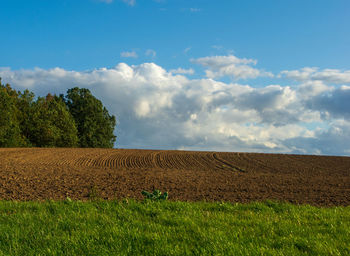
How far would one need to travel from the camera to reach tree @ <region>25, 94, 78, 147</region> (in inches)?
1988

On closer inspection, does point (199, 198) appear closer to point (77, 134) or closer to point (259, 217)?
point (259, 217)

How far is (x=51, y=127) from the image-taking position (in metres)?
50.4

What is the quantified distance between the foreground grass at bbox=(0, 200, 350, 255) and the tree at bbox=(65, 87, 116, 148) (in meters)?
49.0

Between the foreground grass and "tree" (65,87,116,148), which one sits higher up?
"tree" (65,87,116,148)

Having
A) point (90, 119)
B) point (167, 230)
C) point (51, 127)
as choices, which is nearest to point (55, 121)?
point (51, 127)

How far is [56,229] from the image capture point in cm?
655

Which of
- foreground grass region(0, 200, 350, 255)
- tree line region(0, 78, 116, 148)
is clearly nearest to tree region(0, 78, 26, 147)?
tree line region(0, 78, 116, 148)

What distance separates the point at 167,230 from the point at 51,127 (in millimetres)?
49067

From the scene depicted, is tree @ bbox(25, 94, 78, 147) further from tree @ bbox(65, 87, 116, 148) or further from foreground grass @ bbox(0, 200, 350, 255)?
foreground grass @ bbox(0, 200, 350, 255)

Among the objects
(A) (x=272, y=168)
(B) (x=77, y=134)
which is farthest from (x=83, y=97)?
(A) (x=272, y=168)

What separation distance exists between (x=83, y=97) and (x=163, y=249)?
190 ft

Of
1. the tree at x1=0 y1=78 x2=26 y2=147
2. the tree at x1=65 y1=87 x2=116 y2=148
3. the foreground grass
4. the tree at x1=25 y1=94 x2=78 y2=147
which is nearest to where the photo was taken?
the foreground grass

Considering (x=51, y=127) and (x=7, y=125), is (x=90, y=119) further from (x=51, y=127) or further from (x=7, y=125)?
(x=7, y=125)

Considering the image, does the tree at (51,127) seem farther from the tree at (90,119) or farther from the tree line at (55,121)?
the tree at (90,119)
